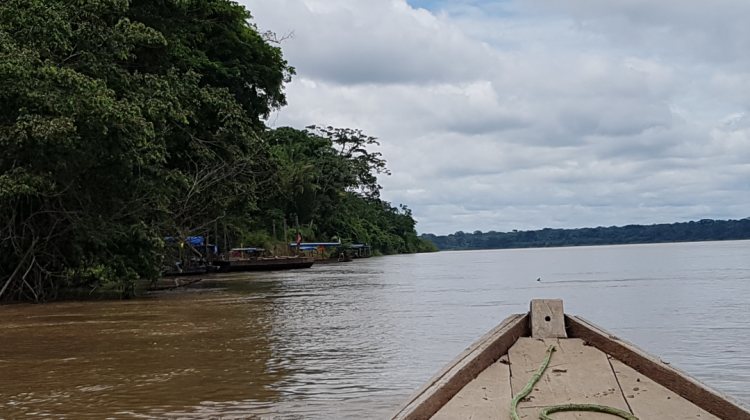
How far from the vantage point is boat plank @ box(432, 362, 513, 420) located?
3164mm

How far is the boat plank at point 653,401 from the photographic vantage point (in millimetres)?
3155

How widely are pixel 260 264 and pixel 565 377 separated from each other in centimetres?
2879

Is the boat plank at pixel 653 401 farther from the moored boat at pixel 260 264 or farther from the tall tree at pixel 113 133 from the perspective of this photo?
the moored boat at pixel 260 264

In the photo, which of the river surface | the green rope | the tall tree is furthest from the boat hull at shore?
the green rope

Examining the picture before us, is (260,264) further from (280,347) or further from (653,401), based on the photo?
(653,401)

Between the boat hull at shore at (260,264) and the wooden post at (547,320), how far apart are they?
27630 mm

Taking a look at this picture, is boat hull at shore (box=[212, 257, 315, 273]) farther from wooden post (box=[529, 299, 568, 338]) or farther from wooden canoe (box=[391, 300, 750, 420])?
wooden canoe (box=[391, 300, 750, 420])

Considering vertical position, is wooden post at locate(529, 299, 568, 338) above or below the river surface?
above

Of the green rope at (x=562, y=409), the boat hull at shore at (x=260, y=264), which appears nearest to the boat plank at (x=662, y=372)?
the green rope at (x=562, y=409)

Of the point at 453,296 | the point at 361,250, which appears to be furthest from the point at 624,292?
the point at 361,250

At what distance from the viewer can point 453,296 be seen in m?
16.3

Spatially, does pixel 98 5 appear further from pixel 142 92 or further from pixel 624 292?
pixel 624 292

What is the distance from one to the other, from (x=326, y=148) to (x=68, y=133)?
122ft

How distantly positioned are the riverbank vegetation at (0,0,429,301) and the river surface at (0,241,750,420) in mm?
1326
